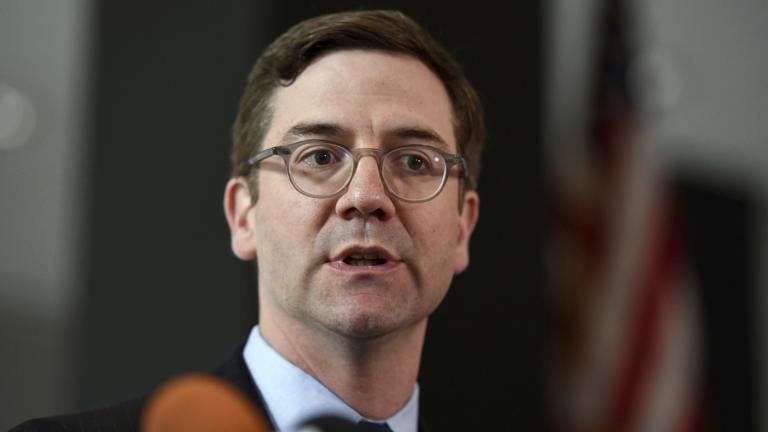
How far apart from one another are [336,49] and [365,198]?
0.81 ft

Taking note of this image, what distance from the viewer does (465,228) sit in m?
1.73

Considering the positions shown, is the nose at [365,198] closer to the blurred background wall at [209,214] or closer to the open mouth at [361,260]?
the open mouth at [361,260]

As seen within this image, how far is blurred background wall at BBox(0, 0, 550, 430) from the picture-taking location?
8.90ft

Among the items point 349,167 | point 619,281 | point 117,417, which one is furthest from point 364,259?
point 619,281

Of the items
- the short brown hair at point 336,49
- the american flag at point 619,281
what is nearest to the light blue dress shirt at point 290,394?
the short brown hair at point 336,49

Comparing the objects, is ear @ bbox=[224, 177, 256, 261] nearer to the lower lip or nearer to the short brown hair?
the short brown hair

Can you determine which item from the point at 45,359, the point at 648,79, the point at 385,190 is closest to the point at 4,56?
the point at 45,359

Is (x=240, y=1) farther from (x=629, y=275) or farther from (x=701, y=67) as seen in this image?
(x=701, y=67)

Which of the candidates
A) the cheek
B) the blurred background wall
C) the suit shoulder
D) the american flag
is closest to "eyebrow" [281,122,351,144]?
the cheek

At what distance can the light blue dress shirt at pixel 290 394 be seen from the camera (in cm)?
149

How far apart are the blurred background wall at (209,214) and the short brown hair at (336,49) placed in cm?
79

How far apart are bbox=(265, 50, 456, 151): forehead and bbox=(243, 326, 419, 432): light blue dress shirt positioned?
0.30m

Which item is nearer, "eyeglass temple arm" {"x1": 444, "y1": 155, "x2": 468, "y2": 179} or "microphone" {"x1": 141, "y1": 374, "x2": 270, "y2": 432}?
"microphone" {"x1": 141, "y1": 374, "x2": 270, "y2": 432}

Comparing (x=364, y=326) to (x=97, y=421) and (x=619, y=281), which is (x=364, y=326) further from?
(x=619, y=281)
